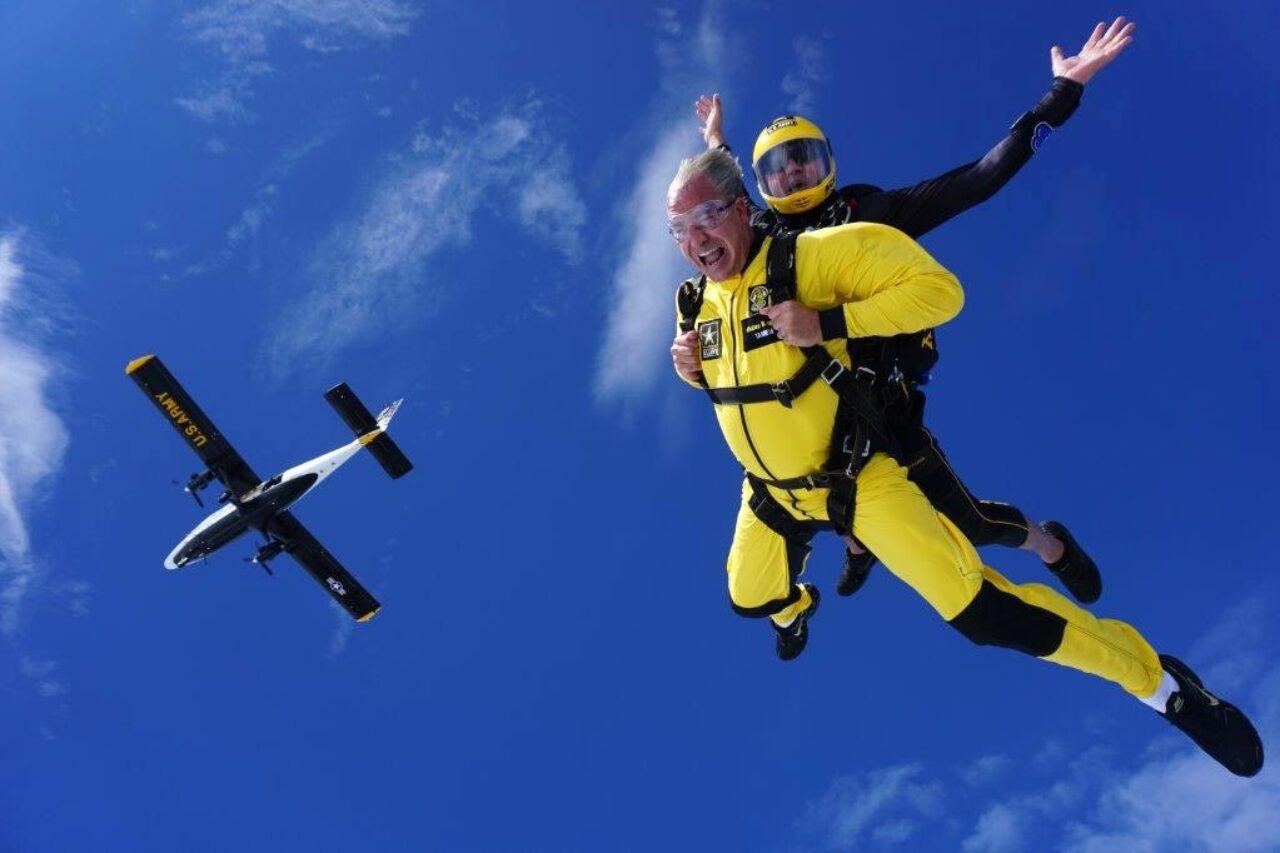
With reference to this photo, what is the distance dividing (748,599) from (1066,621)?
8.51 feet

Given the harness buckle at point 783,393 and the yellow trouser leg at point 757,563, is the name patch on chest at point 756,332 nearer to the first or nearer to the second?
the harness buckle at point 783,393

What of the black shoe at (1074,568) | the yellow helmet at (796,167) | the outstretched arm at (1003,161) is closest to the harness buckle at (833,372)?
the outstretched arm at (1003,161)

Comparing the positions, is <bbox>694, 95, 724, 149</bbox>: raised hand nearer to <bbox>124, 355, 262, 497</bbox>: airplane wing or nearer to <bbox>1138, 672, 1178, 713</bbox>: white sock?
<bbox>1138, 672, 1178, 713</bbox>: white sock

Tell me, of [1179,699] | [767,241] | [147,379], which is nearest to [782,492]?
[767,241]

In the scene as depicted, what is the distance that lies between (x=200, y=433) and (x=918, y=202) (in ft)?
81.9

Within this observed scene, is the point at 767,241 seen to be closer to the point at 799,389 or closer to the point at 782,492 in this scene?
the point at 799,389

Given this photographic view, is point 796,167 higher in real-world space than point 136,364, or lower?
lower

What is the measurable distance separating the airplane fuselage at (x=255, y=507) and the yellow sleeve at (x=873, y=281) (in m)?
21.1

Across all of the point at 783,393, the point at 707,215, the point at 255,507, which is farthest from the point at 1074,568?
the point at 255,507

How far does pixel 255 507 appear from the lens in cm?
2594

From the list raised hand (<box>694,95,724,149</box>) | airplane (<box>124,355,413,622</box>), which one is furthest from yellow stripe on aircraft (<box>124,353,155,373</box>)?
raised hand (<box>694,95,724,149</box>)

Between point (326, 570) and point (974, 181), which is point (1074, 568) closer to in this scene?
point (974, 181)

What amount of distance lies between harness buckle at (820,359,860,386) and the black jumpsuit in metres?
0.31

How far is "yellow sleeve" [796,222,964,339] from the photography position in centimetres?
570
